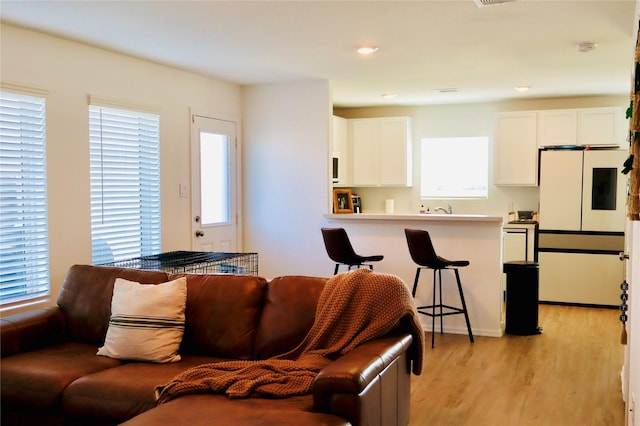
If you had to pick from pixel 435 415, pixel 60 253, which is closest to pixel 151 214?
pixel 60 253

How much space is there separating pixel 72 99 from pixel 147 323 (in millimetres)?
2094

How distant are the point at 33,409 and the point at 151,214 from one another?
246 cm

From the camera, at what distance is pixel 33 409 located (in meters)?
2.94

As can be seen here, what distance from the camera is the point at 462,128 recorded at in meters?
7.90

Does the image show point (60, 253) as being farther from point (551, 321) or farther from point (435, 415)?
point (551, 321)

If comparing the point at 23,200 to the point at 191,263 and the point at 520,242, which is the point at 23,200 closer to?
the point at 191,263

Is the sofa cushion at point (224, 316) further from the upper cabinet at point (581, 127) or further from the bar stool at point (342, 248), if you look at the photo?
the upper cabinet at point (581, 127)

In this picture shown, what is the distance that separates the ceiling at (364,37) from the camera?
3.66 m

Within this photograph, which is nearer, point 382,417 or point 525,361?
point 382,417

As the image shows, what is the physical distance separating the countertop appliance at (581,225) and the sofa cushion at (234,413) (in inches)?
205

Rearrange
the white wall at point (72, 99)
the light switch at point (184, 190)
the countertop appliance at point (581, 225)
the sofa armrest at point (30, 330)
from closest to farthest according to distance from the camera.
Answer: the sofa armrest at point (30, 330), the white wall at point (72, 99), the light switch at point (184, 190), the countertop appliance at point (581, 225)

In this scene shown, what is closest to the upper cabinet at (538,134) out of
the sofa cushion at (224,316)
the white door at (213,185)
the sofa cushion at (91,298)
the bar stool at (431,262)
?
the bar stool at (431,262)

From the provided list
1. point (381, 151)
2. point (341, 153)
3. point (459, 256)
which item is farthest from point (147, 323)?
point (381, 151)

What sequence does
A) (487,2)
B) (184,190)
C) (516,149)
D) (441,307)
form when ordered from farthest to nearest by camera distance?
1. (516,149)
2. (184,190)
3. (441,307)
4. (487,2)
